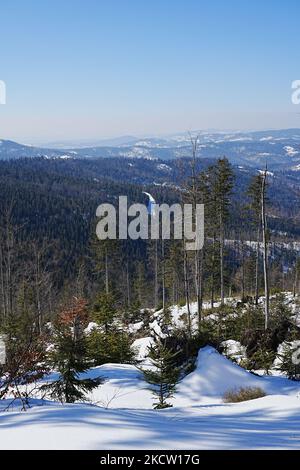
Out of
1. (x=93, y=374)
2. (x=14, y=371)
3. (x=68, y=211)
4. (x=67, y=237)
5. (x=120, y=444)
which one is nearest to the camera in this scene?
(x=120, y=444)

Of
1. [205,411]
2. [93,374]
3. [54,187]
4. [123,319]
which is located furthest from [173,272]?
[54,187]

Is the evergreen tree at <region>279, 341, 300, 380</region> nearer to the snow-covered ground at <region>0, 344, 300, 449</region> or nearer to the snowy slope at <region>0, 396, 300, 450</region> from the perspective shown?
the snow-covered ground at <region>0, 344, 300, 449</region>

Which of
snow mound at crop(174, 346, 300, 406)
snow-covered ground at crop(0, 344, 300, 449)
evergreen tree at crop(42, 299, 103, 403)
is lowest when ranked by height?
snow mound at crop(174, 346, 300, 406)

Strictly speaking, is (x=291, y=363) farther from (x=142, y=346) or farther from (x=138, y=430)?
(x=138, y=430)

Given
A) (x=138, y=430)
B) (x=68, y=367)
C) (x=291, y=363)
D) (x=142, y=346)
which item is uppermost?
(x=138, y=430)

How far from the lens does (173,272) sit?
137 feet

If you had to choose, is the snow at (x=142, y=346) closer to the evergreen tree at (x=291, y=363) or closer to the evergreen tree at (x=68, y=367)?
the evergreen tree at (x=291, y=363)

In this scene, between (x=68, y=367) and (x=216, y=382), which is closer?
(x=68, y=367)

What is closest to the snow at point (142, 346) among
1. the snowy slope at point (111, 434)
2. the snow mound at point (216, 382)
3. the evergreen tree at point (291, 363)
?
the snow mound at point (216, 382)

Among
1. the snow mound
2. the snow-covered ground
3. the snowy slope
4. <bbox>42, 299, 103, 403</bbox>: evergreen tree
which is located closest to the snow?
the snow mound

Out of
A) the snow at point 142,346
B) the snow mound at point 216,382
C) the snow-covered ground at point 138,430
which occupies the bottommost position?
the snow at point 142,346

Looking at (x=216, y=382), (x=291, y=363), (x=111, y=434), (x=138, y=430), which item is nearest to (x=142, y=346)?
(x=216, y=382)

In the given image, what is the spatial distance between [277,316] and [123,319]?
40.0 ft
